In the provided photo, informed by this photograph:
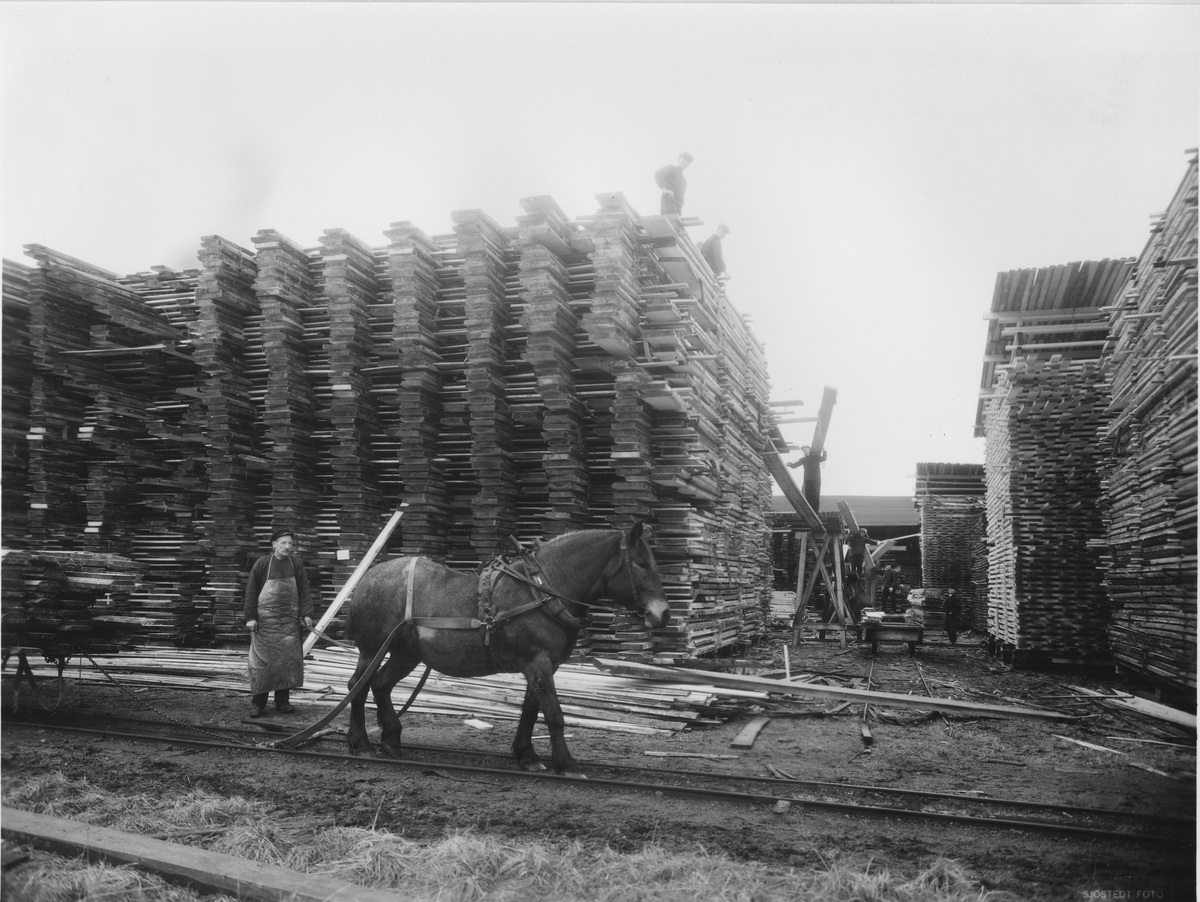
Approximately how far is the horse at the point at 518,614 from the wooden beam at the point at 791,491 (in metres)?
8.16

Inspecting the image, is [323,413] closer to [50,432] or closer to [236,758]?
[50,432]

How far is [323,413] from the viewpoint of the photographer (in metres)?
9.79

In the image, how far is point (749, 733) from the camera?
686cm

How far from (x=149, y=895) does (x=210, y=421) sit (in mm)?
7386

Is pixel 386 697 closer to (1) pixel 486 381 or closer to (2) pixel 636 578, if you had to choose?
(2) pixel 636 578

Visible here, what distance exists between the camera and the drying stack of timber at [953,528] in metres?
22.1

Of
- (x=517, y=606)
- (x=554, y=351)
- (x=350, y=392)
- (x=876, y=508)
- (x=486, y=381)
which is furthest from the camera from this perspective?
(x=876, y=508)

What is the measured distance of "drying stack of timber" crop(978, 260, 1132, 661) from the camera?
9547 mm

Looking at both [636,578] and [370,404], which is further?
[370,404]

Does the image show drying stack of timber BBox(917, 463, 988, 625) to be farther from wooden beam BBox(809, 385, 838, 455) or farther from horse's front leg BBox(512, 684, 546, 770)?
horse's front leg BBox(512, 684, 546, 770)

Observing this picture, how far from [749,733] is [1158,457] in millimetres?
3979

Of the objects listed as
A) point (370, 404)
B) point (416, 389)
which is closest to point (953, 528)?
point (416, 389)

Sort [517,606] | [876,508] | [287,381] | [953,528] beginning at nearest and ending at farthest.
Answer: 1. [517,606]
2. [287,381]
3. [953,528]
4. [876,508]

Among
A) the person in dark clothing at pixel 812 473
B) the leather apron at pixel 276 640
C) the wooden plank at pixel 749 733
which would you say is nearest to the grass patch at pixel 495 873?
the wooden plank at pixel 749 733
